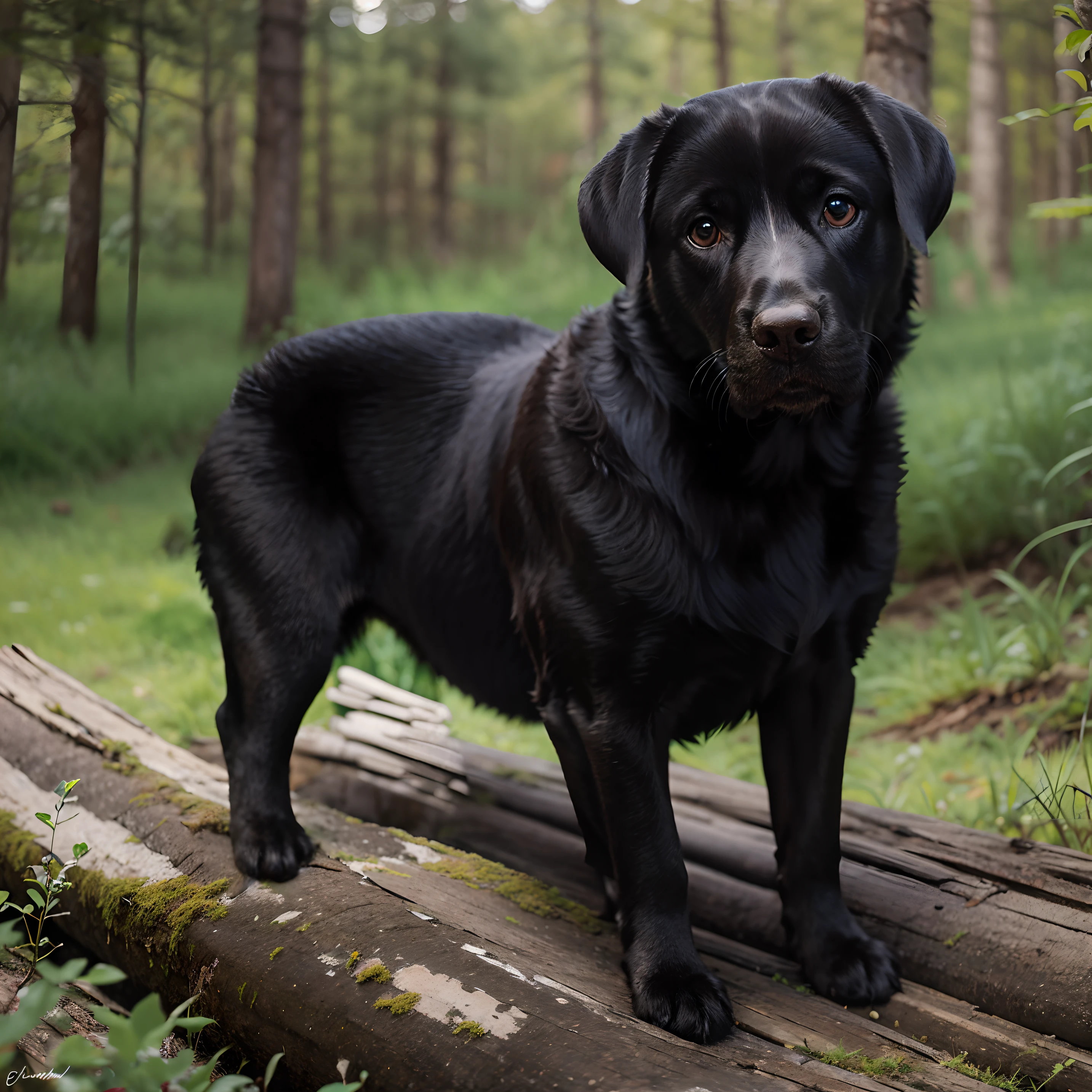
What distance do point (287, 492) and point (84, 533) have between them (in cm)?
195

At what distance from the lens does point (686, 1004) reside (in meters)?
1.75

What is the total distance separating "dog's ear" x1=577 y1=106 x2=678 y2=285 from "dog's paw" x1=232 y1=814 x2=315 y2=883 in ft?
4.59

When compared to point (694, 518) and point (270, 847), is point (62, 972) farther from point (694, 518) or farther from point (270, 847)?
point (694, 518)

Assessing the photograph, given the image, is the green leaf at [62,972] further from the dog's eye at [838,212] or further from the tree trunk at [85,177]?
the tree trunk at [85,177]

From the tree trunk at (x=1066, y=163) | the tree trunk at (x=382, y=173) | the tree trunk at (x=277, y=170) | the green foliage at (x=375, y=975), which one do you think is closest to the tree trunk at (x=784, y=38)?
the tree trunk at (x=1066, y=163)

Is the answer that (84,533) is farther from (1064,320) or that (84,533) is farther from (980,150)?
(980,150)

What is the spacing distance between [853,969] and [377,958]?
0.95 m

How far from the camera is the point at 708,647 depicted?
1900 mm

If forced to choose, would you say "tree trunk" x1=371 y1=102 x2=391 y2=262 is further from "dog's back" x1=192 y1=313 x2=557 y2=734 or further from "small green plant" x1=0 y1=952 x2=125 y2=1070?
"small green plant" x1=0 y1=952 x2=125 y2=1070

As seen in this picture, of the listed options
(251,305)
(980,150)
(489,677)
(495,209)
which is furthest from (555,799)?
(495,209)

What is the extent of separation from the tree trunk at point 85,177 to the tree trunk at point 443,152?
1075cm

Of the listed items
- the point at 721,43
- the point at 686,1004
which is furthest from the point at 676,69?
the point at 686,1004

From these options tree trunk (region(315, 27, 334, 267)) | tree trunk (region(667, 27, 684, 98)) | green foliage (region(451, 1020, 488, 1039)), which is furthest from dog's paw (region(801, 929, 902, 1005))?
tree trunk (region(667, 27, 684, 98))

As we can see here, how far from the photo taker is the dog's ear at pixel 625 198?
1.91 metres
